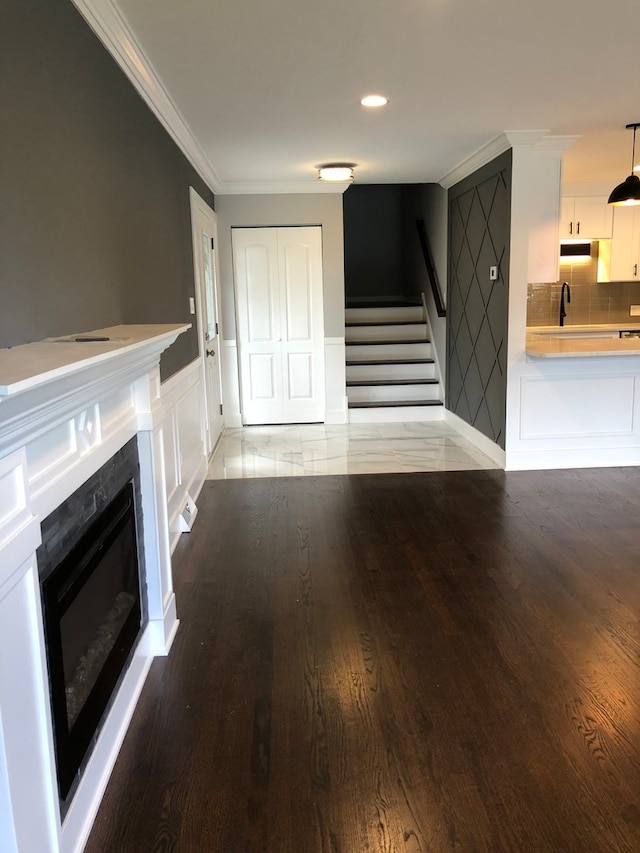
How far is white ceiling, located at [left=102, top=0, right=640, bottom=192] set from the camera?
8.33ft

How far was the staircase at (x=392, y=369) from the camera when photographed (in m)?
6.89

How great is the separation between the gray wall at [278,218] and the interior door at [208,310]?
284mm

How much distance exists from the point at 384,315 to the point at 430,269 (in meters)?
1.00

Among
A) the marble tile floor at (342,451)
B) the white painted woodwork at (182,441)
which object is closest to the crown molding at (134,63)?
the white painted woodwork at (182,441)

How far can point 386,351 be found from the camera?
7.55 m

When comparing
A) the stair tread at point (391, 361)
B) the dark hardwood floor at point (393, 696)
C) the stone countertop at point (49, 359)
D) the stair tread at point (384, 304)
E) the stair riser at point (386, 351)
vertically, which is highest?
the stair tread at point (384, 304)

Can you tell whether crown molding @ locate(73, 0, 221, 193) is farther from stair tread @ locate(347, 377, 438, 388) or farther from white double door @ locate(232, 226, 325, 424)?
stair tread @ locate(347, 377, 438, 388)

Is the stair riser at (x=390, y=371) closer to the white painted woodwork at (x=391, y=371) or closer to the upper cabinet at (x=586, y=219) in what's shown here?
the white painted woodwork at (x=391, y=371)

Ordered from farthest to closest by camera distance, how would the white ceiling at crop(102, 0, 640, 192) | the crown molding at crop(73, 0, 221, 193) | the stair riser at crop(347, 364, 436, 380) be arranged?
1. the stair riser at crop(347, 364, 436, 380)
2. the white ceiling at crop(102, 0, 640, 192)
3. the crown molding at crop(73, 0, 221, 193)

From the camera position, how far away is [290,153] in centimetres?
498

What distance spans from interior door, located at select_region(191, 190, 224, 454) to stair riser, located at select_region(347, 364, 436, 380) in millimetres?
1575

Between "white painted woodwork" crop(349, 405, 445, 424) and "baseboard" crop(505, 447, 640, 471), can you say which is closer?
"baseboard" crop(505, 447, 640, 471)

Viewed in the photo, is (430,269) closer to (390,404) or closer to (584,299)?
(390,404)

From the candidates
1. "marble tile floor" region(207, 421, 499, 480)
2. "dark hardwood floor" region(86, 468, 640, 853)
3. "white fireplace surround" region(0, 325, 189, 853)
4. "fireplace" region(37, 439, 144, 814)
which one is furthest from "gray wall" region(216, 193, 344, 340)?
"white fireplace surround" region(0, 325, 189, 853)
